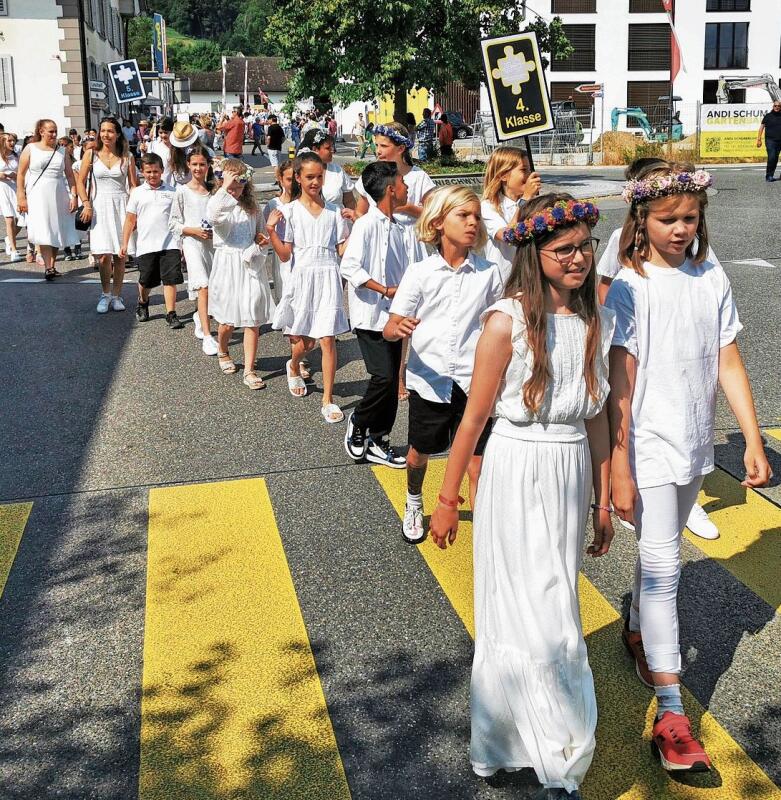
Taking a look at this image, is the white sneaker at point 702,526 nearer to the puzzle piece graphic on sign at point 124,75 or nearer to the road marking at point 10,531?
the road marking at point 10,531

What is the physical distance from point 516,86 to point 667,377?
6.24m

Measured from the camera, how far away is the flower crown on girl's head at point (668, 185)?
3.71m

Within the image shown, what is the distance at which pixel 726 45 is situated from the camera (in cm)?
6247

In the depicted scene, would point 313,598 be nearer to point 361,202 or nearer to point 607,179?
point 361,202

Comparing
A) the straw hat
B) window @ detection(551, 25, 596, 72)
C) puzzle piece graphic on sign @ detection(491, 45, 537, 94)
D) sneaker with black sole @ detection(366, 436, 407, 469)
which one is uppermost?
window @ detection(551, 25, 596, 72)

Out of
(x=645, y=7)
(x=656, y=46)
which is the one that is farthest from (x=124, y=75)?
(x=656, y=46)

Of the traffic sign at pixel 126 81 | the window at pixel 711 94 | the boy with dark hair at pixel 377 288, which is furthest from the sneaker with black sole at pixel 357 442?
the window at pixel 711 94

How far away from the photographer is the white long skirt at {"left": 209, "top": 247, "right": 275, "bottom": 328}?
875cm

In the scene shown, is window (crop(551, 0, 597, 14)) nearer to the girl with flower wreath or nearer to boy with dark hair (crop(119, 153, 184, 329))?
boy with dark hair (crop(119, 153, 184, 329))

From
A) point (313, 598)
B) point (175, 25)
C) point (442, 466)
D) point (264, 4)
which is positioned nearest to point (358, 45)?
point (442, 466)

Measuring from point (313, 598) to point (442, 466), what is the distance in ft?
7.30

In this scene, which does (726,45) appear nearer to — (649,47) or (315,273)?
(649,47)

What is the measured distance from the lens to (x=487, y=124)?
39062mm

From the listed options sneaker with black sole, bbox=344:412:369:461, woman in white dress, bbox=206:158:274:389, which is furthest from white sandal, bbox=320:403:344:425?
woman in white dress, bbox=206:158:274:389
